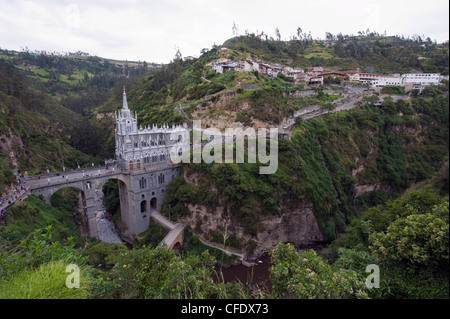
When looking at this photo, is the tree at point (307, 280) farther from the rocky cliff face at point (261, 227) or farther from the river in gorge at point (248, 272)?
the rocky cliff face at point (261, 227)

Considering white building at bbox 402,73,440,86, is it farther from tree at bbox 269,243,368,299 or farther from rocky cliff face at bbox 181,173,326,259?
tree at bbox 269,243,368,299

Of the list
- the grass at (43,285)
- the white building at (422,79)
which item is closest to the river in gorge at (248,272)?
the grass at (43,285)

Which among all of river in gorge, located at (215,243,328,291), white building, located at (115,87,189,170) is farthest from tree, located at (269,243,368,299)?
white building, located at (115,87,189,170)

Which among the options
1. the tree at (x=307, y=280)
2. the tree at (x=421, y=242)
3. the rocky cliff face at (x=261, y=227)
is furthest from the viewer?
the rocky cliff face at (x=261, y=227)
